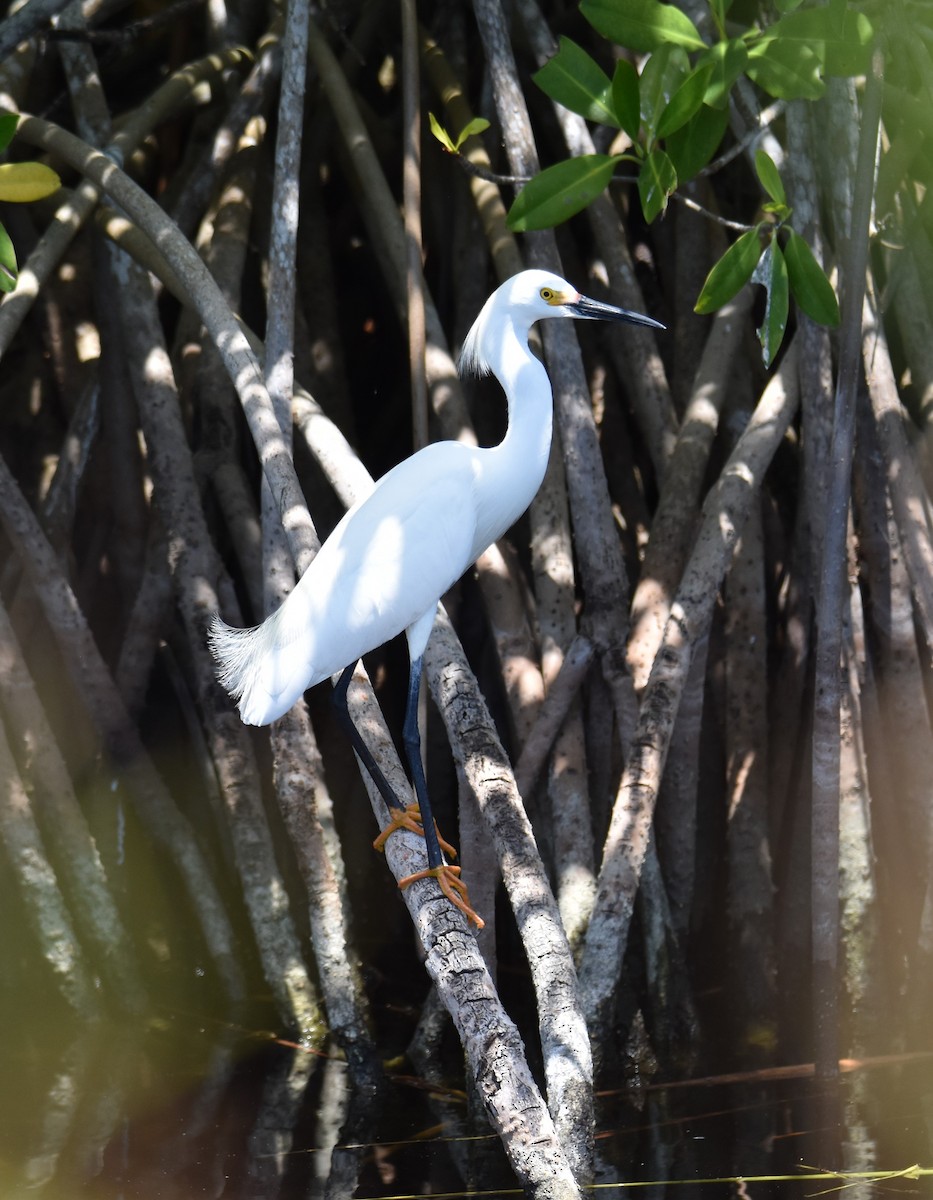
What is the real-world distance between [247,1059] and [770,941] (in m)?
1.61

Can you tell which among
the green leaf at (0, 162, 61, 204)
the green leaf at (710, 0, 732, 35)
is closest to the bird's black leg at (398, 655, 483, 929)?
the green leaf at (0, 162, 61, 204)

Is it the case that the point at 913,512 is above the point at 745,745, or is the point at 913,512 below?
above

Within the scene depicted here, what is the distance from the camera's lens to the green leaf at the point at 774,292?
236 cm

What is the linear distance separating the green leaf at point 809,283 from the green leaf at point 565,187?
38 cm

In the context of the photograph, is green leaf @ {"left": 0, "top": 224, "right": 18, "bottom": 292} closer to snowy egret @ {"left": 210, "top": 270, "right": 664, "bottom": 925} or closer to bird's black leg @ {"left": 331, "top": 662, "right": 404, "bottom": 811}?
snowy egret @ {"left": 210, "top": 270, "right": 664, "bottom": 925}

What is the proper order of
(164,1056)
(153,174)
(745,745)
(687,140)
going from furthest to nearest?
(153,174)
(745,745)
(164,1056)
(687,140)

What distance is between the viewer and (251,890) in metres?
3.59

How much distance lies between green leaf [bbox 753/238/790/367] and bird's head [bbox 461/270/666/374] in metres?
0.42

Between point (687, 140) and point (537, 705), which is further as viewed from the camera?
point (537, 705)

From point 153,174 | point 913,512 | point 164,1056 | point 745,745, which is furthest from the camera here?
point 153,174

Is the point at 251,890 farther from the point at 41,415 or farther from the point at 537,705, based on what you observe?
the point at 41,415

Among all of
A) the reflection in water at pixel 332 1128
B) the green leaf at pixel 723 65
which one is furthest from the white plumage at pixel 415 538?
the reflection in water at pixel 332 1128

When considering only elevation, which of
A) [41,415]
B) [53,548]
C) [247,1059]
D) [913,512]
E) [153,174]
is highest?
[153,174]

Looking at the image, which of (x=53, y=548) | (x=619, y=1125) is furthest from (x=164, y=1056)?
(x=53, y=548)
